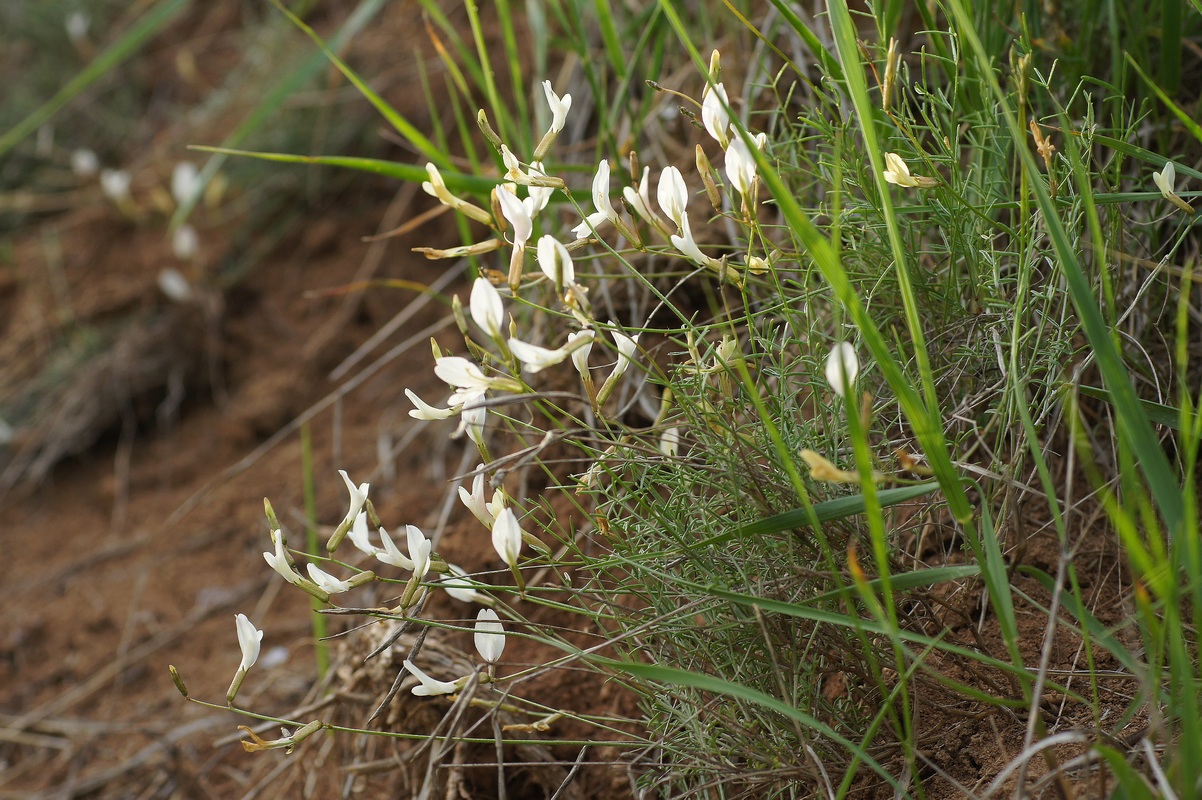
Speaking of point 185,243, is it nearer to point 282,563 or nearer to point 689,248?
point 282,563

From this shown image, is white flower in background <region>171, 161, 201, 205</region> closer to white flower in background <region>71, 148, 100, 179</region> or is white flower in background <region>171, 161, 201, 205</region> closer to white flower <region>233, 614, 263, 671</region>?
white flower in background <region>71, 148, 100, 179</region>

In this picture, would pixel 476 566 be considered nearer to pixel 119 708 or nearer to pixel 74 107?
pixel 119 708

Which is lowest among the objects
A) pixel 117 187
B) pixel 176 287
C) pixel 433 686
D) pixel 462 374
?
pixel 176 287

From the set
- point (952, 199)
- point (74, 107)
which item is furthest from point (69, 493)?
point (952, 199)

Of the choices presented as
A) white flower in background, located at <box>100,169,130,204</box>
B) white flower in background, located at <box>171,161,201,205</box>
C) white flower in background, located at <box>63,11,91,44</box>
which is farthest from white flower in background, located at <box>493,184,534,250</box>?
white flower in background, located at <box>63,11,91,44</box>

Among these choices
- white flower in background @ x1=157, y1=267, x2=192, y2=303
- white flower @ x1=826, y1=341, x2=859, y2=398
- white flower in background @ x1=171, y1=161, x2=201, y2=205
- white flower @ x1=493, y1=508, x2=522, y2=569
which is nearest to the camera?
white flower @ x1=826, y1=341, x2=859, y2=398

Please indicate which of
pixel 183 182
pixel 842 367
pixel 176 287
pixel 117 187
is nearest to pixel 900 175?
pixel 842 367
